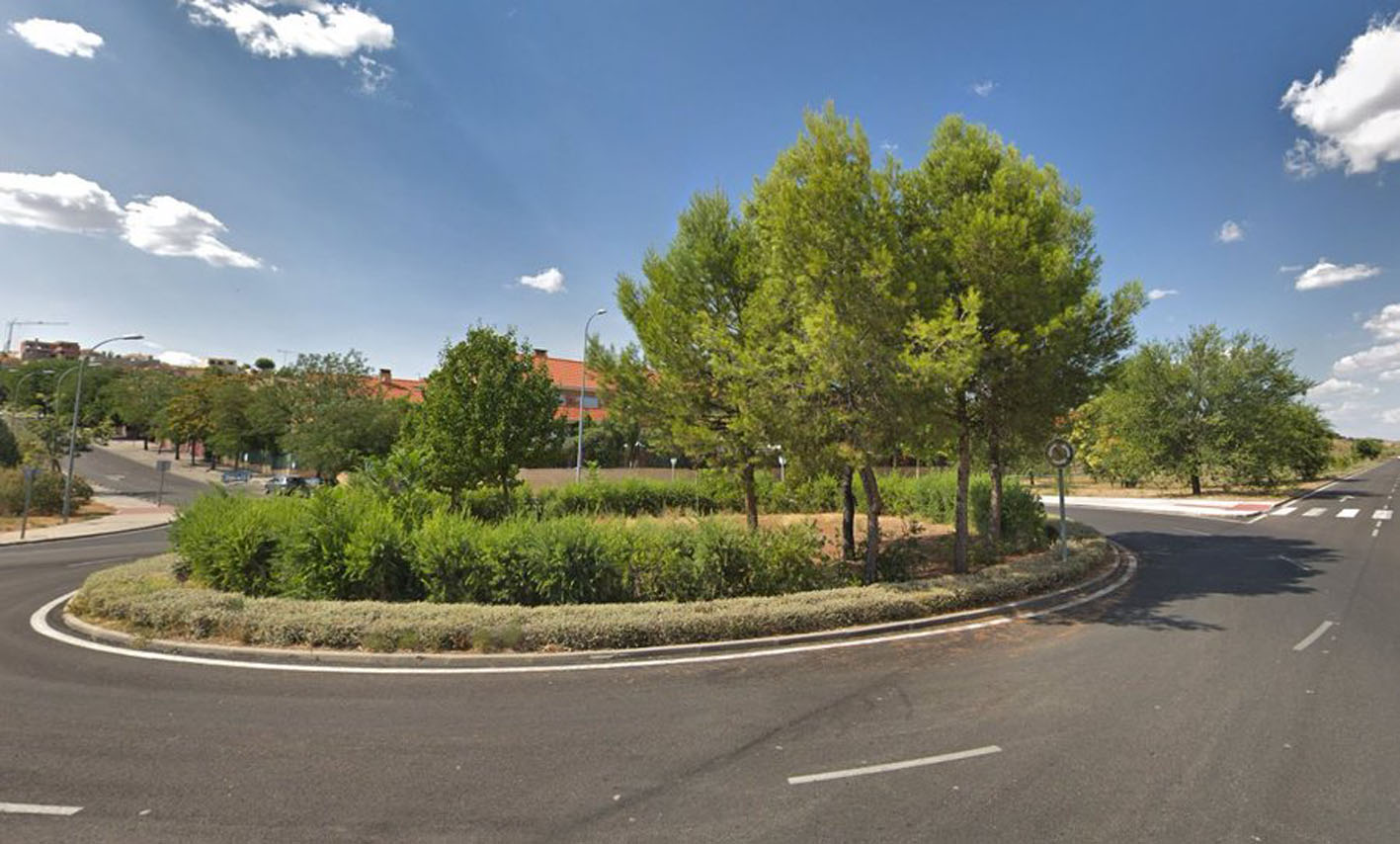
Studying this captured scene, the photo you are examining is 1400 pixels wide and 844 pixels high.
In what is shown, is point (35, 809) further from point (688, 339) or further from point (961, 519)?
point (961, 519)

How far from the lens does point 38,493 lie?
2988 cm

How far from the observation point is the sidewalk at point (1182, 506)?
27875 mm

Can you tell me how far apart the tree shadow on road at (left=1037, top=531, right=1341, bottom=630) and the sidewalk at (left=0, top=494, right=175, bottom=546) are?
32899 mm

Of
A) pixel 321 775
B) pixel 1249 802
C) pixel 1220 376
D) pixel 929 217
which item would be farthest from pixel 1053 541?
pixel 1220 376

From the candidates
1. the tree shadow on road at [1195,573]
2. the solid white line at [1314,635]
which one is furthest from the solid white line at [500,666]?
the solid white line at [1314,635]

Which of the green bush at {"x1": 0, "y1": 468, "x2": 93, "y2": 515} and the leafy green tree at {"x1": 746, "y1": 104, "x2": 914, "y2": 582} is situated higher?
the leafy green tree at {"x1": 746, "y1": 104, "x2": 914, "y2": 582}

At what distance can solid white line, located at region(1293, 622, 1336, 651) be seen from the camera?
843 centimetres

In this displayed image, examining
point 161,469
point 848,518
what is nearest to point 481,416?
point 848,518

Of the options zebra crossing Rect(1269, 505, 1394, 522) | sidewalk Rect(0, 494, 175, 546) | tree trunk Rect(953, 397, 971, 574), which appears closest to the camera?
tree trunk Rect(953, 397, 971, 574)

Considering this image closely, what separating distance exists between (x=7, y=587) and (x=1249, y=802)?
19.9 m

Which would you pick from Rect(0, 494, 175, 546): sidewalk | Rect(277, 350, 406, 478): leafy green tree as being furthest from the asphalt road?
Rect(277, 350, 406, 478): leafy green tree

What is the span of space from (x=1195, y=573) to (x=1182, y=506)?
20.8m

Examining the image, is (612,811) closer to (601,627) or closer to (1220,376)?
(601,627)

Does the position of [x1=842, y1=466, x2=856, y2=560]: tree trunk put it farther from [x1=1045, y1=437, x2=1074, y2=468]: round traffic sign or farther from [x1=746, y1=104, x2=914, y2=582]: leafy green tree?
[x1=1045, y1=437, x2=1074, y2=468]: round traffic sign
